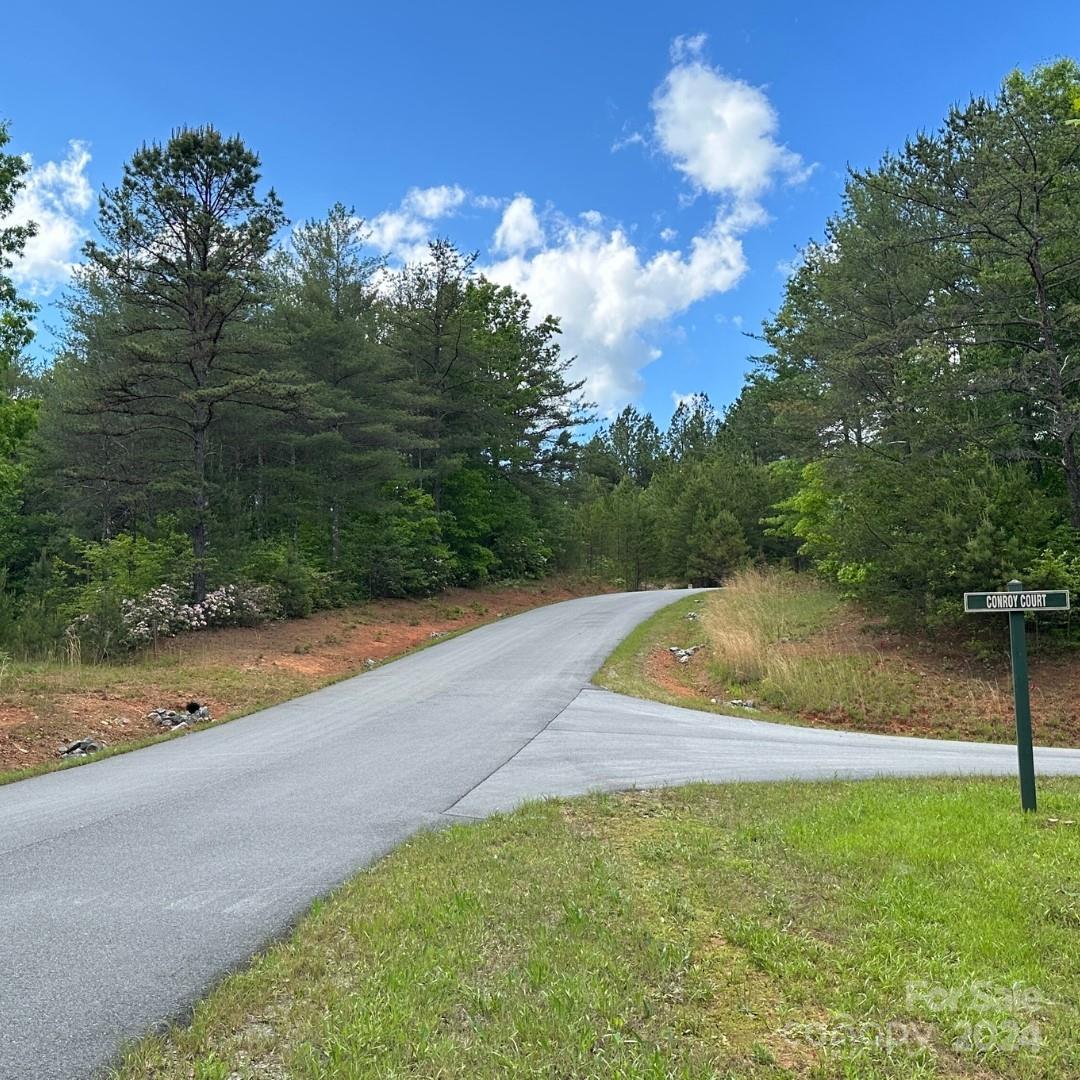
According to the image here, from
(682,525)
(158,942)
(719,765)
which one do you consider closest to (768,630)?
(719,765)

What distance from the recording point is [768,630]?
637 inches

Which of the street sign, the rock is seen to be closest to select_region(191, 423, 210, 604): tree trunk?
the rock

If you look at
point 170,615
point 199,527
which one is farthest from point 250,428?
point 170,615

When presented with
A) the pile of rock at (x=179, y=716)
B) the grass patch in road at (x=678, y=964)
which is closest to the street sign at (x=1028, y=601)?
the grass patch in road at (x=678, y=964)

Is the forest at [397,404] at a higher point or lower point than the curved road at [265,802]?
higher

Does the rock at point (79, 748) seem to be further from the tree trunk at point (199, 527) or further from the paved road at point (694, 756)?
the tree trunk at point (199, 527)

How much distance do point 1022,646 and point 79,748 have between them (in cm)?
935

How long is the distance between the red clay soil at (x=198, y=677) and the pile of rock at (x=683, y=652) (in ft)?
20.8

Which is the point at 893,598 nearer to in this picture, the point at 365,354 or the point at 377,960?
the point at 377,960

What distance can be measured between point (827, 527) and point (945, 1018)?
1522 cm

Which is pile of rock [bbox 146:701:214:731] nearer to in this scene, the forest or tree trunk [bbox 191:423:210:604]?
the forest

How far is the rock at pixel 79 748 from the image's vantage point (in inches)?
317

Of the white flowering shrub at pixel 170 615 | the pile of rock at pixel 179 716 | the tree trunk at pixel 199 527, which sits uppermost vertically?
the tree trunk at pixel 199 527

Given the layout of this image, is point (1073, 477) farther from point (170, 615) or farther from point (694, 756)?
point (170, 615)
